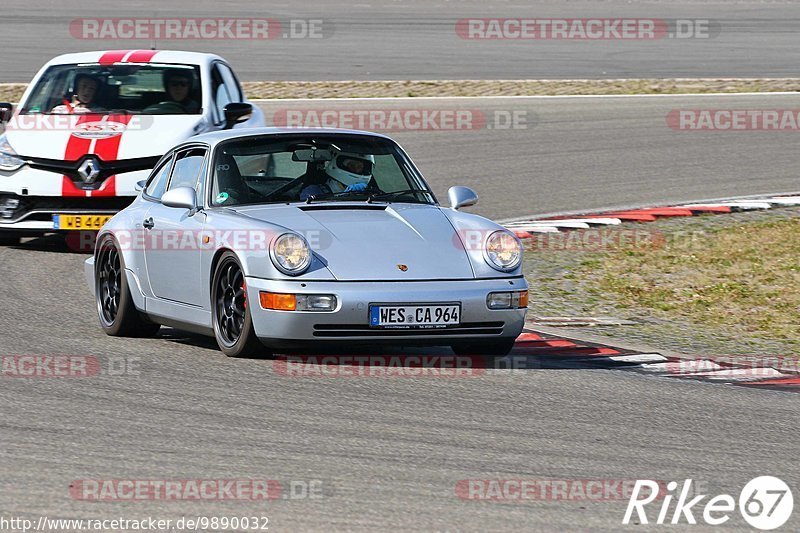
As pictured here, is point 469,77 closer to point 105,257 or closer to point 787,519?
point 105,257

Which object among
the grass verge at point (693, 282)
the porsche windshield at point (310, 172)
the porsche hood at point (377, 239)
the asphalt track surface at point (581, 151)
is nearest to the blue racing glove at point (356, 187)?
the porsche windshield at point (310, 172)

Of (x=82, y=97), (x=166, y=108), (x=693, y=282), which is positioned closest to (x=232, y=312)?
(x=693, y=282)

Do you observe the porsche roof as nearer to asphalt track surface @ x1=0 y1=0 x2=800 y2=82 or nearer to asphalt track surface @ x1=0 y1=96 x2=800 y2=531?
asphalt track surface @ x1=0 y1=96 x2=800 y2=531

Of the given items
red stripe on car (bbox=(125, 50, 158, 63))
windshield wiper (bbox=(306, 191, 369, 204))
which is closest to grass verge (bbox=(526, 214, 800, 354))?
windshield wiper (bbox=(306, 191, 369, 204))

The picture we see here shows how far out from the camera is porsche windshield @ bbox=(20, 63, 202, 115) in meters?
13.2

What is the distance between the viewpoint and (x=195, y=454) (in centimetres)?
570

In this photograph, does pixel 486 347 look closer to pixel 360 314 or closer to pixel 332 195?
pixel 360 314

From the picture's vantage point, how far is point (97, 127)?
12.7 meters

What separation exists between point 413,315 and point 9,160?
6.10 metres

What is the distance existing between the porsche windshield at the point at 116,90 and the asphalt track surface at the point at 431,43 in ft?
30.5

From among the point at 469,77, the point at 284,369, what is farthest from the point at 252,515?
the point at 469,77

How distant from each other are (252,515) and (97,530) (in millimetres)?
506

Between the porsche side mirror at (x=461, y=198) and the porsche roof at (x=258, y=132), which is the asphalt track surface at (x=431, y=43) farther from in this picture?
the porsche side mirror at (x=461, y=198)

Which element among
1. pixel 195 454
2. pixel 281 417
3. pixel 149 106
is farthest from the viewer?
pixel 149 106
